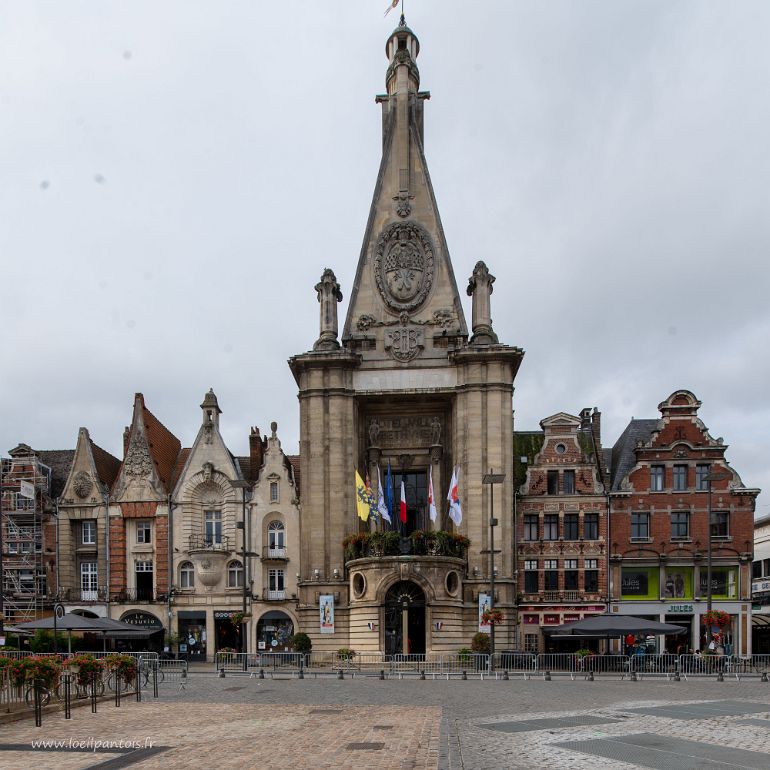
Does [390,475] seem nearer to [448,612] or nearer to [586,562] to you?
[448,612]

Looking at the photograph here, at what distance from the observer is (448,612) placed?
45.1 meters

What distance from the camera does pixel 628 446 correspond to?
178 feet

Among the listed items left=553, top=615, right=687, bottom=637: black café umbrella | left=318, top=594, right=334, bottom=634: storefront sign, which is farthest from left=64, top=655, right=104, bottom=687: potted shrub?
left=318, top=594, right=334, bottom=634: storefront sign

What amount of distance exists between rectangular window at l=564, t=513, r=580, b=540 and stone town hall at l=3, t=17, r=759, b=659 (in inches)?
6.1

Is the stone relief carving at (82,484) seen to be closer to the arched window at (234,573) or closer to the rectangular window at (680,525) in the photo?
the arched window at (234,573)

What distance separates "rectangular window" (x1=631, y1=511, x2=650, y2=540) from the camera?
50.9m

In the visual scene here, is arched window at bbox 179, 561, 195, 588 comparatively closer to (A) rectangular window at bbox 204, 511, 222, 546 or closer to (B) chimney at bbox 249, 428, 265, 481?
(A) rectangular window at bbox 204, 511, 222, 546

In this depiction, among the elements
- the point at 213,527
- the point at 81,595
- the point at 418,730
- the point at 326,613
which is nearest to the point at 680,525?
the point at 326,613

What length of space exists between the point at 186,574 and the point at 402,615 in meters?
15.2

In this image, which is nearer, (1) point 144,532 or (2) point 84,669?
(2) point 84,669

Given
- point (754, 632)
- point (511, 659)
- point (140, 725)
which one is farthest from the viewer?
point (754, 632)

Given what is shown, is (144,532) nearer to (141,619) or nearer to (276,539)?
(141,619)

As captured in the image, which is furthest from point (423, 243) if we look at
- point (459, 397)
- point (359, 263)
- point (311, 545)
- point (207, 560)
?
point (207, 560)

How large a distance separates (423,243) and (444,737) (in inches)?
1530
